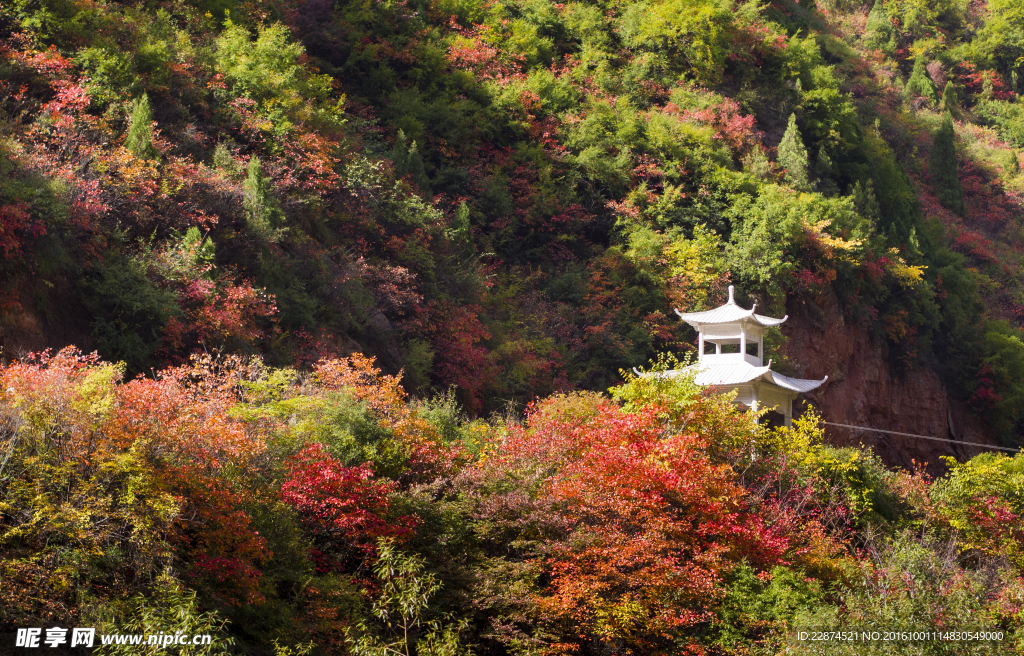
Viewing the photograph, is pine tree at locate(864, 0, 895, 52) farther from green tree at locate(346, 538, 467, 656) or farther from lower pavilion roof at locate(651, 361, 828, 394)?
green tree at locate(346, 538, 467, 656)

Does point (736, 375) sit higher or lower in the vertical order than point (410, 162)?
lower

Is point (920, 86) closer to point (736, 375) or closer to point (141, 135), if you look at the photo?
point (736, 375)

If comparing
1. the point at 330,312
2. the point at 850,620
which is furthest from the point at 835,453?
the point at 330,312

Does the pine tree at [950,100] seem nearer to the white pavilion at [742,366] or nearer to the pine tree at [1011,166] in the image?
the pine tree at [1011,166]

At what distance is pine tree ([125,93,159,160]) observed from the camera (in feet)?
64.4

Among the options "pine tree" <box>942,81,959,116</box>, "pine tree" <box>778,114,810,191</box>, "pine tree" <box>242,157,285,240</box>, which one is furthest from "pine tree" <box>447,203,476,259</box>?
"pine tree" <box>942,81,959,116</box>

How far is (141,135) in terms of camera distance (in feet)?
64.8

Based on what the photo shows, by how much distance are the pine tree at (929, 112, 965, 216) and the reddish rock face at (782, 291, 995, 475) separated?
12.9 m

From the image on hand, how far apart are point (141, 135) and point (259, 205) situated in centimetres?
278

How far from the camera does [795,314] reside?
31719 mm

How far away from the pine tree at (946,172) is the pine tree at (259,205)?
117 feet

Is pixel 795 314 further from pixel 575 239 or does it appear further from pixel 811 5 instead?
pixel 811 5

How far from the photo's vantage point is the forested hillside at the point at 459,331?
1140cm

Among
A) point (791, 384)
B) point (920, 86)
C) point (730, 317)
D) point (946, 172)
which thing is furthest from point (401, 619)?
point (920, 86)
